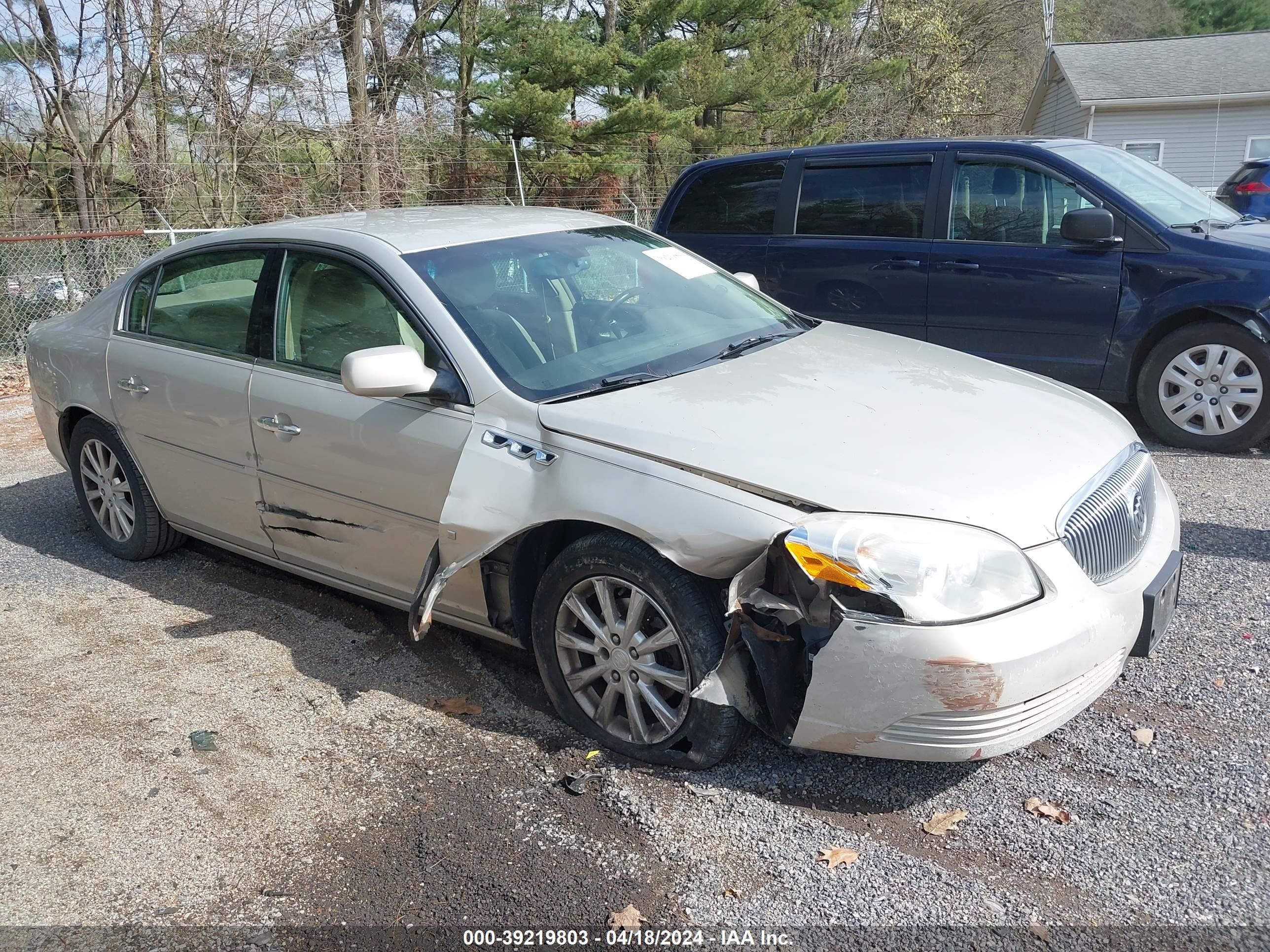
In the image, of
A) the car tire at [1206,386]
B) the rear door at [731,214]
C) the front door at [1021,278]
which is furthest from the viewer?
the rear door at [731,214]

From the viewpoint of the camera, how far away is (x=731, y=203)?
25.3ft

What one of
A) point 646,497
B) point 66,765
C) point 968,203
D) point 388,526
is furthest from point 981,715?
point 968,203

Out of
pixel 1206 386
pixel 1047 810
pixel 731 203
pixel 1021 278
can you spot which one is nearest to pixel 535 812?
pixel 1047 810

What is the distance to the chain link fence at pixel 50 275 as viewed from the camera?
35.9 ft

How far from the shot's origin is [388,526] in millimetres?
3758

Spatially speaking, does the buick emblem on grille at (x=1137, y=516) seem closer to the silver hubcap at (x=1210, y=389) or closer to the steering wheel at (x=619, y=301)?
the steering wheel at (x=619, y=301)

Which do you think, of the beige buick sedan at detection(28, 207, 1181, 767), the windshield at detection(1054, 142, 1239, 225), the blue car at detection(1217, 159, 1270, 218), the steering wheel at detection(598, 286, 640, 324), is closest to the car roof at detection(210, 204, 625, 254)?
the beige buick sedan at detection(28, 207, 1181, 767)

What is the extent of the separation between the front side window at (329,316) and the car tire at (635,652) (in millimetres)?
1113

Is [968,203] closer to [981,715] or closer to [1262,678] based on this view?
[1262,678]

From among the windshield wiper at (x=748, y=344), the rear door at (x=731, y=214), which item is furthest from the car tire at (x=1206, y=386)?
the windshield wiper at (x=748, y=344)

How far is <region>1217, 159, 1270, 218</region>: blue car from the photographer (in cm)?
1290

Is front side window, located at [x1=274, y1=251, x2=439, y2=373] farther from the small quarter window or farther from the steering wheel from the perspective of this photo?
the small quarter window

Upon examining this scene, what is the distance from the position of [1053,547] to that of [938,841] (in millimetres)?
857

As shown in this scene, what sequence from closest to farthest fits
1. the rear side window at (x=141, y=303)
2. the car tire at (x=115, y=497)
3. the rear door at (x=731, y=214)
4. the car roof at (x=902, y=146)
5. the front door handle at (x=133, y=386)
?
the front door handle at (x=133, y=386), the rear side window at (x=141, y=303), the car tire at (x=115, y=497), the car roof at (x=902, y=146), the rear door at (x=731, y=214)
